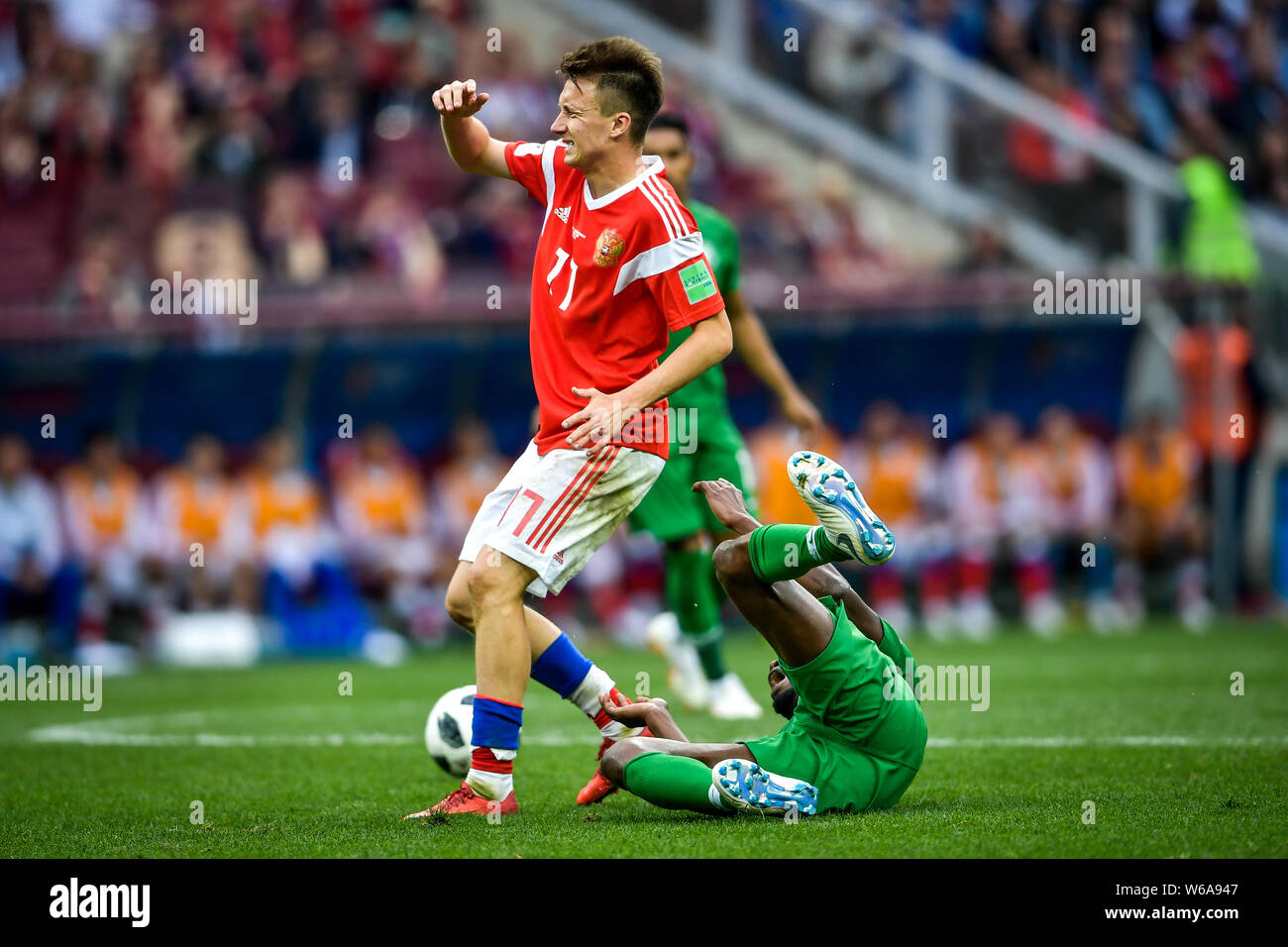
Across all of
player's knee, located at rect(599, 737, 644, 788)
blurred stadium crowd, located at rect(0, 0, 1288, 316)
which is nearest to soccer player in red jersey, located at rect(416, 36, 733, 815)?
player's knee, located at rect(599, 737, 644, 788)

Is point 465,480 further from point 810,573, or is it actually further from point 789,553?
point 789,553

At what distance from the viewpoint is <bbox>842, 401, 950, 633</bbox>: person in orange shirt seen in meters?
15.7

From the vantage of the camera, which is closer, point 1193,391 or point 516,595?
point 516,595

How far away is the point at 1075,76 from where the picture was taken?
63.2ft

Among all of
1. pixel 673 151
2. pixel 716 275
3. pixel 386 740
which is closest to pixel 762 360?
pixel 716 275

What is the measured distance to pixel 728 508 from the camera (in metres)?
5.16

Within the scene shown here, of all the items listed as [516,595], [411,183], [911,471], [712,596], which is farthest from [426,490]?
[516,595]

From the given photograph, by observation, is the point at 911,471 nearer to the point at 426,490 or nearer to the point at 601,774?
the point at 426,490

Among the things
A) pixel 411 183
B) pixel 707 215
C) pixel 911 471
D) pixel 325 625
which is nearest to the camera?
pixel 707 215

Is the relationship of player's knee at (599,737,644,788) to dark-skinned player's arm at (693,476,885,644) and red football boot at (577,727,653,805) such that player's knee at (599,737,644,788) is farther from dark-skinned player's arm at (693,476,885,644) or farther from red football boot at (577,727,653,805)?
dark-skinned player's arm at (693,476,885,644)

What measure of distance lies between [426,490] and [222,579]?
221 centimetres

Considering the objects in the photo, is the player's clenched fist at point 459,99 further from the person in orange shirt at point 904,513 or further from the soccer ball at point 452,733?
the person in orange shirt at point 904,513

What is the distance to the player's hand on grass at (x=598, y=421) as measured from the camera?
4.94 m

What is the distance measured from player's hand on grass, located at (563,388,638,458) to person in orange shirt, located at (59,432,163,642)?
35.8 feet
